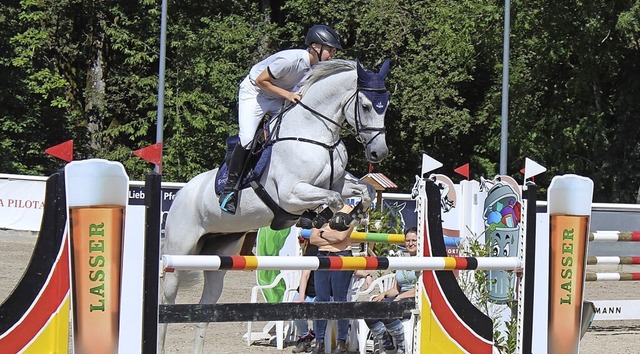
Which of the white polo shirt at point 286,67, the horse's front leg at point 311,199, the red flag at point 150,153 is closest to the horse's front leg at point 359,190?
the horse's front leg at point 311,199

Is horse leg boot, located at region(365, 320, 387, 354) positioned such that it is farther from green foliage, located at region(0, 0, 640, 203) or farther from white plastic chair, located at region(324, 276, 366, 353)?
green foliage, located at region(0, 0, 640, 203)

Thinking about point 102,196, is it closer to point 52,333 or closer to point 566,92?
point 52,333

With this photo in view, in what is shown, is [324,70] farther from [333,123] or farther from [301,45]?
[301,45]

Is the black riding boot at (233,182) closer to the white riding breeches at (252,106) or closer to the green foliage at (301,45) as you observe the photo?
the white riding breeches at (252,106)

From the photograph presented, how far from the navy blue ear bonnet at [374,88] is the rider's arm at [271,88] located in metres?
0.43

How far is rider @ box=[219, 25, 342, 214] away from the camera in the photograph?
5.97m

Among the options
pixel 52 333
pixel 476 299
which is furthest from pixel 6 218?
pixel 52 333

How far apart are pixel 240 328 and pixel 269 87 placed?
3237 mm

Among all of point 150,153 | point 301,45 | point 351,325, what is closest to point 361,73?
point 351,325

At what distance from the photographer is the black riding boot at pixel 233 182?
19.3 ft

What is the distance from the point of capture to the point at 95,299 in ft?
12.3

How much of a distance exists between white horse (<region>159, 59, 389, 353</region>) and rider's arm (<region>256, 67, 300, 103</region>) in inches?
2.4

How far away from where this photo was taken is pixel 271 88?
601 centimetres

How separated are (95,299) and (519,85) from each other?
22100 mm
